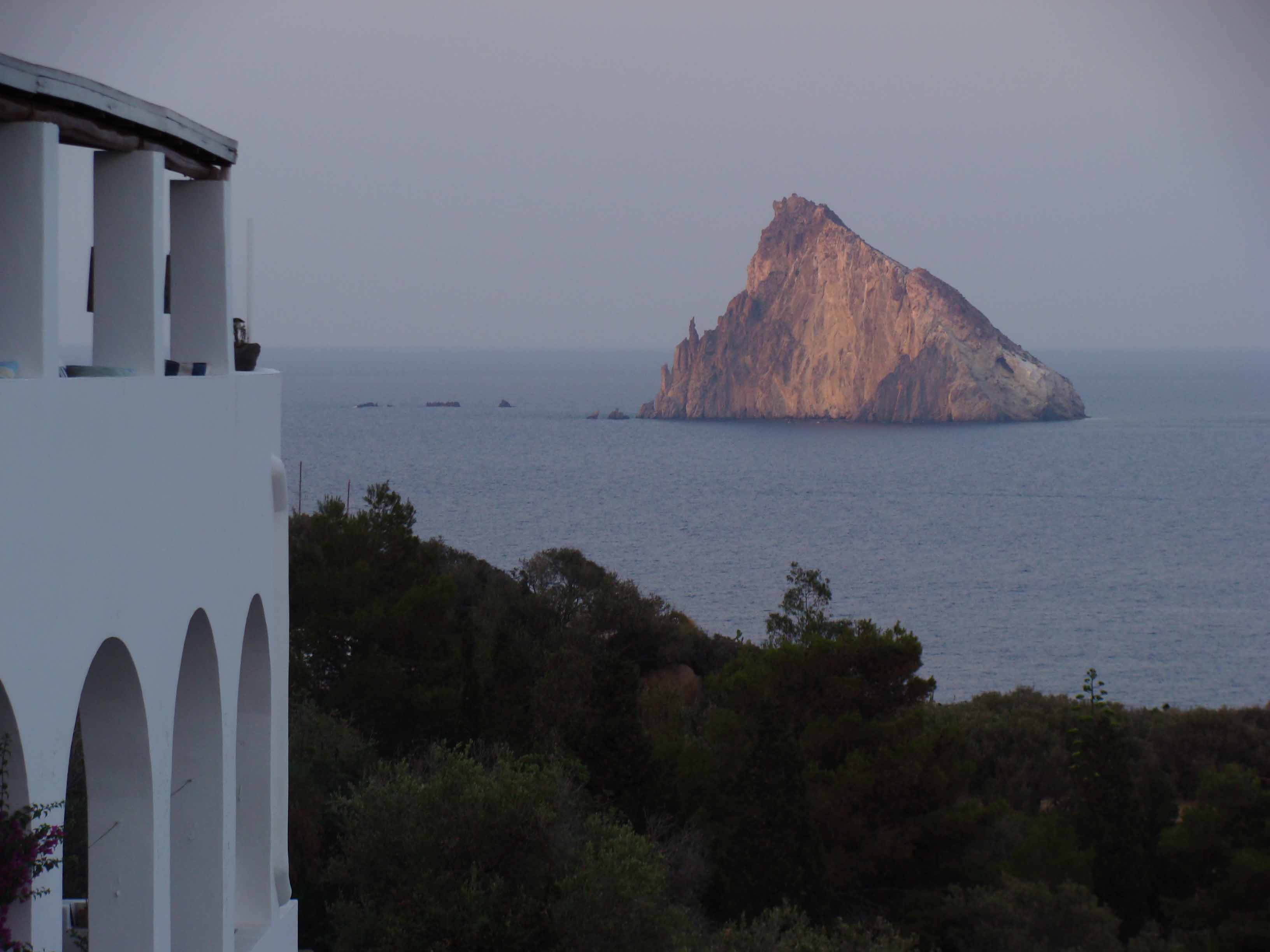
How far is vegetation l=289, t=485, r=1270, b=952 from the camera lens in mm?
12680

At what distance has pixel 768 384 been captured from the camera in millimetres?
154125

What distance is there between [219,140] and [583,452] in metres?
118

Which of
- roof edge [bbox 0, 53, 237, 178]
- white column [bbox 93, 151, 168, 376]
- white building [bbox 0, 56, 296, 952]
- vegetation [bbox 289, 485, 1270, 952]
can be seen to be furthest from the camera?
vegetation [bbox 289, 485, 1270, 952]

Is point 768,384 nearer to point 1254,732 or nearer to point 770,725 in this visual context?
point 1254,732

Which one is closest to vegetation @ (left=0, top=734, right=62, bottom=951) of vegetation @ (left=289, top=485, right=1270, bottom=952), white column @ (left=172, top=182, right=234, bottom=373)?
white column @ (left=172, top=182, right=234, bottom=373)

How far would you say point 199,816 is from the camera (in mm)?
6070

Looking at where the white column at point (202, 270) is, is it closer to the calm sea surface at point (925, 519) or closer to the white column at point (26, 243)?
the white column at point (26, 243)

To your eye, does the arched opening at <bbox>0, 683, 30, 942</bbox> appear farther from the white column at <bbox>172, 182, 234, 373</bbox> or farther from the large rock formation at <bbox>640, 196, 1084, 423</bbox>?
the large rock formation at <bbox>640, 196, 1084, 423</bbox>

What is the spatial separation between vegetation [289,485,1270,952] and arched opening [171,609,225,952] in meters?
6.26

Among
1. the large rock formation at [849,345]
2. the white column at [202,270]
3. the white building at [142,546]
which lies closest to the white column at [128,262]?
the white building at [142,546]

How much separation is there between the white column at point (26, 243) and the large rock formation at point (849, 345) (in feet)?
473

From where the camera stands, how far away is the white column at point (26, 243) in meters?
4.48

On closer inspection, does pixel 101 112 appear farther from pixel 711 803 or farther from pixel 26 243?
pixel 711 803

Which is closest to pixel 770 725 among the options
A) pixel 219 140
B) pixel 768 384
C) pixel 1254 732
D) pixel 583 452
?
pixel 219 140
